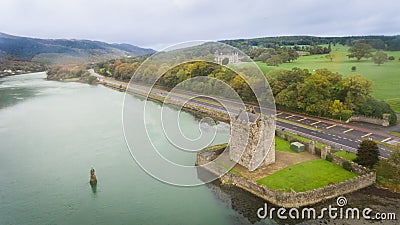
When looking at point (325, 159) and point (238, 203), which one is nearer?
point (238, 203)

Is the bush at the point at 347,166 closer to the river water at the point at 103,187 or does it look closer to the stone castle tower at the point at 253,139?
the river water at the point at 103,187

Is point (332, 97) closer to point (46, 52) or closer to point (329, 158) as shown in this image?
point (329, 158)

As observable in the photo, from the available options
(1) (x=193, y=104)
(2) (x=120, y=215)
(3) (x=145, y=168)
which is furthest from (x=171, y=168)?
(1) (x=193, y=104)

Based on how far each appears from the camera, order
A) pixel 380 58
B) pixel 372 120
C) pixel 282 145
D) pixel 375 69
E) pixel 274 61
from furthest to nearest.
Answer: pixel 274 61 → pixel 380 58 → pixel 375 69 → pixel 372 120 → pixel 282 145

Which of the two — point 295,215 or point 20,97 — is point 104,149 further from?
point 20,97

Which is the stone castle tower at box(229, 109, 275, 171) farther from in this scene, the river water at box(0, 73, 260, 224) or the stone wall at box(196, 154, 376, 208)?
the river water at box(0, 73, 260, 224)

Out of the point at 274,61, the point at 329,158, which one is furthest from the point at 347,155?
the point at 274,61

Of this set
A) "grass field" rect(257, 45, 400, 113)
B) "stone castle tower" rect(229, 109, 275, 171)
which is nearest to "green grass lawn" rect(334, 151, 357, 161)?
"stone castle tower" rect(229, 109, 275, 171)
